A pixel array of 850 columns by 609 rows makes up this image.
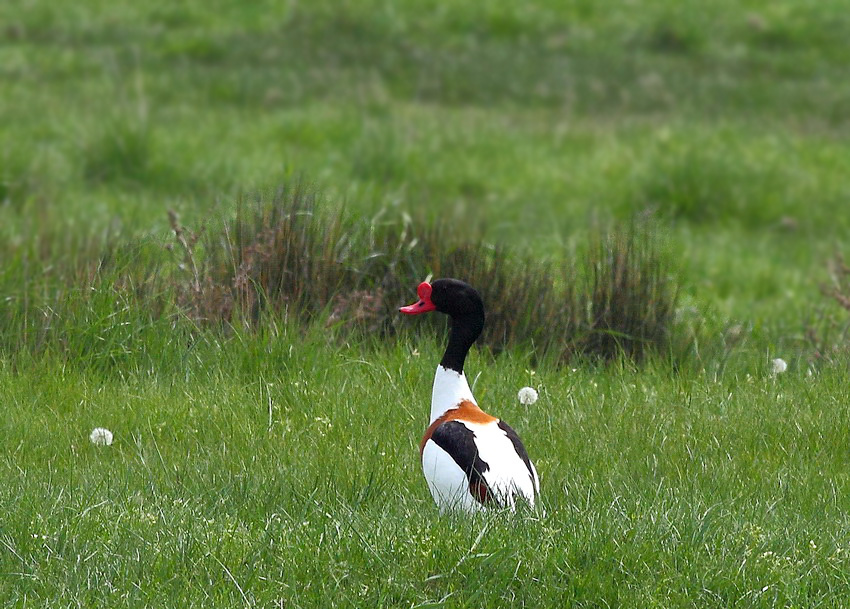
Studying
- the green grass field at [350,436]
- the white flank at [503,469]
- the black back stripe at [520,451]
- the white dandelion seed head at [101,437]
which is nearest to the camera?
the green grass field at [350,436]

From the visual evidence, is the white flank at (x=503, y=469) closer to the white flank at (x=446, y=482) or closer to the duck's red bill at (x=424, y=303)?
the white flank at (x=446, y=482)

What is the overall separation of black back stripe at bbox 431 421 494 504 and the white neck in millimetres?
259

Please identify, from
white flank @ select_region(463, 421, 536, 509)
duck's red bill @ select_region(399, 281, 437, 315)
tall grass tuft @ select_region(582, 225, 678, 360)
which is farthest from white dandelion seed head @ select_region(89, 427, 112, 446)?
tall grass tuft @ select_region(582, 225, 678, 360)

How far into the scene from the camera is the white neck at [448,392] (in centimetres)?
419

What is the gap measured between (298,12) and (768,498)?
64.3 ft

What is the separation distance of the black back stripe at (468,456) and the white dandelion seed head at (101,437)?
1.40m

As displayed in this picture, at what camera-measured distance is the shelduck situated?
3758mm

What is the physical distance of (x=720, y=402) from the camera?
207 inches

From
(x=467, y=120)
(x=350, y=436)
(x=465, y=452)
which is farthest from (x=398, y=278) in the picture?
(x=467, y=120)

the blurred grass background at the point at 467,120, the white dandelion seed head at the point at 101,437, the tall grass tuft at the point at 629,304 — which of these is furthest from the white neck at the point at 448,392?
the blurred grass background at the point at 467,120

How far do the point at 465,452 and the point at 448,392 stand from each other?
0.43 m

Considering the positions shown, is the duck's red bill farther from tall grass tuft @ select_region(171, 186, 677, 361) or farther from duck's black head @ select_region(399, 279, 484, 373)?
tall grass tuft @ select_region(171, 186, 677, 361)

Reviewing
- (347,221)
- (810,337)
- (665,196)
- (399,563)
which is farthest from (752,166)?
(399,563)

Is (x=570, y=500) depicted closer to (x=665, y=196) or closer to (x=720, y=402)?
(x=720, y=402)
